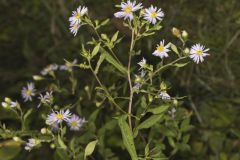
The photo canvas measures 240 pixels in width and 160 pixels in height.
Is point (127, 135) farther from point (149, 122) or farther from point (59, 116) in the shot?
point (59, 116)

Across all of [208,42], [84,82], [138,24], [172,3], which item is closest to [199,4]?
[172,3]

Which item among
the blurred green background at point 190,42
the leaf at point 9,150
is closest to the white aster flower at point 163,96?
the blurred green background at point 190,42

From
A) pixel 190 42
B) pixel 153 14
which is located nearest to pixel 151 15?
pixel 153 14

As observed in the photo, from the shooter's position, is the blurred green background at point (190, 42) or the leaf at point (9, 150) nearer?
the leaf at point (9, 150)

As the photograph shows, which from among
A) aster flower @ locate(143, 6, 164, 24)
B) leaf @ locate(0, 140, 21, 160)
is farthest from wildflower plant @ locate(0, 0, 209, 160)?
leaf @ locate(0, 140, 21, 160)

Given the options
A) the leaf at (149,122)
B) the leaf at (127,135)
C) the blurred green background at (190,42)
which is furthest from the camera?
the blurred green background at (190,42)

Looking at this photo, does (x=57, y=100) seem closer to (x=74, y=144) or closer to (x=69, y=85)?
(x=69, y=85)

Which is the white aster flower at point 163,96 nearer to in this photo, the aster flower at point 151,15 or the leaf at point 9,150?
the aster flower at point 151,15

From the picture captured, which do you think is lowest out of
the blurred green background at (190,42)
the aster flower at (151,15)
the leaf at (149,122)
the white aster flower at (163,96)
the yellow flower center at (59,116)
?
the leaf at (149,122)
